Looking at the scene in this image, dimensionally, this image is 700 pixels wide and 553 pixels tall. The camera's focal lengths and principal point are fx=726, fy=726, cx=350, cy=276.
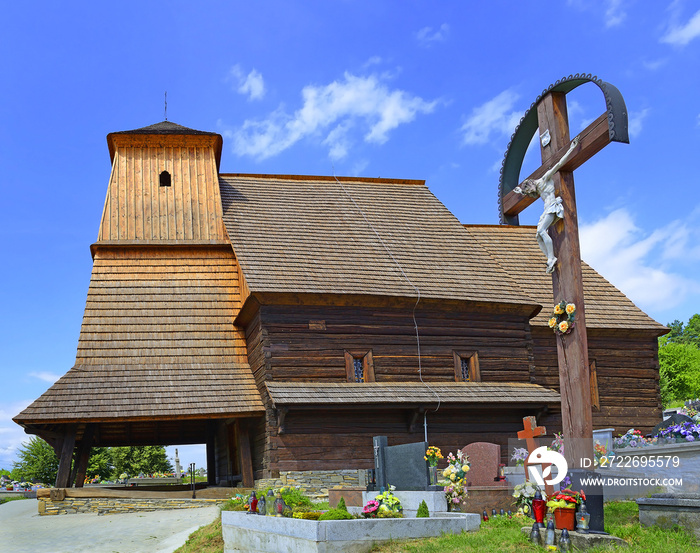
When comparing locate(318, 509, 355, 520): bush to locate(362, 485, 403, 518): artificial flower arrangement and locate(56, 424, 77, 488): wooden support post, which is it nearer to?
locate(362, 485, 403, 518): artificial flower arrangement

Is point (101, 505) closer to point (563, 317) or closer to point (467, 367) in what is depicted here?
point (467, 367)

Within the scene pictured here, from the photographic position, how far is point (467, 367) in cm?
1989

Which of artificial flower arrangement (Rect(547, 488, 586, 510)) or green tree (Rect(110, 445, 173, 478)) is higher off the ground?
artificial flower arrangement (Rect(547, 488, 586, 510))

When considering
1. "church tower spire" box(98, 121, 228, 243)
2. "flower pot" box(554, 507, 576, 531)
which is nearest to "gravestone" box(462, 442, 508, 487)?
"flower pot" box(554, 507, 576, 531)

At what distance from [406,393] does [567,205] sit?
8.51 meters

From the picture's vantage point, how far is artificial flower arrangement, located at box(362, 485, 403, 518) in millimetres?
9703

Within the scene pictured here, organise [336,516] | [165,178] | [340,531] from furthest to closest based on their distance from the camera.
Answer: [165,178]
[336,516]
[340,531]

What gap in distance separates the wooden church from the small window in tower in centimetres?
25

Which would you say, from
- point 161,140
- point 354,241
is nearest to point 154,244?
point 161,140

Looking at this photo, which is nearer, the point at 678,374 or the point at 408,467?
the point at 408,467

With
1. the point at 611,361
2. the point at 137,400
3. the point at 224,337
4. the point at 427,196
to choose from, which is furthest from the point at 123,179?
the point at 611,361

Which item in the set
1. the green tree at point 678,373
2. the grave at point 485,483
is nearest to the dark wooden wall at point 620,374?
the grave at point 485,483

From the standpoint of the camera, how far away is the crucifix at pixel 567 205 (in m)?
9.70

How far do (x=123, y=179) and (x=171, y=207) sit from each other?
1823 mm
